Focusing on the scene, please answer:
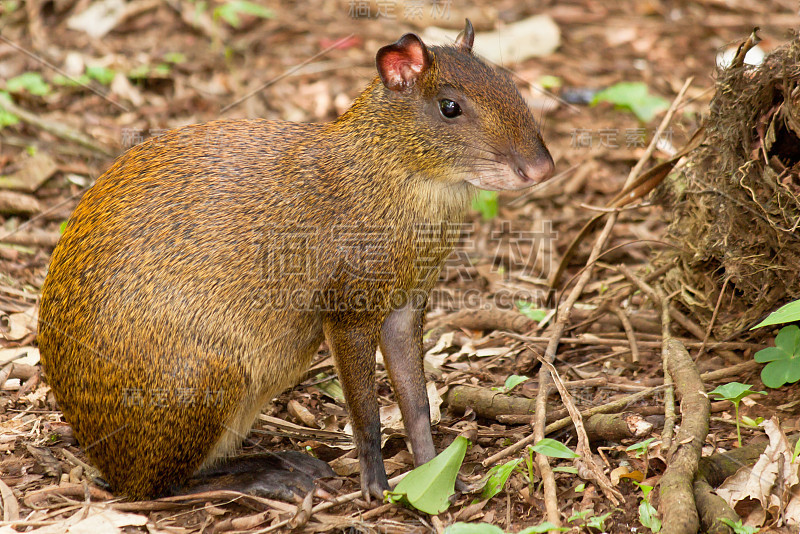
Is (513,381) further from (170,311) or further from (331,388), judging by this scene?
(170,311)

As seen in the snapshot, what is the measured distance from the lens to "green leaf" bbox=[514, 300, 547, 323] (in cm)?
554

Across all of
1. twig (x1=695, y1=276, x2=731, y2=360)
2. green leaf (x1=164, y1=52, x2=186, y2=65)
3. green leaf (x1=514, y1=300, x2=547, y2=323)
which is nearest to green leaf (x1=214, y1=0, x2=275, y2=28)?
green leaf (x1=164, y1=52, x2=186, y2=65)

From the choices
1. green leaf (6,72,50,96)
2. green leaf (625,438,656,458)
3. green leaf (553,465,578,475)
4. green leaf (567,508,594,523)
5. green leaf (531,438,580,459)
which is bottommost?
green leaf (567,508,594,523)

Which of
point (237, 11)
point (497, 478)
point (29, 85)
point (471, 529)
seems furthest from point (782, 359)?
point (237, 11)

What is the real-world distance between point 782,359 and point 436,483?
180cm

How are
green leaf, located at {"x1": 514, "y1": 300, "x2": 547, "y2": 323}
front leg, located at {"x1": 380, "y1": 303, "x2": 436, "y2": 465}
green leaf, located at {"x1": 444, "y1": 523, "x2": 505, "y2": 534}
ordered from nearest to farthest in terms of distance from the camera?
green leaf, located at {"x1": 444, "y1": 523, "x2": 505, "y2": 534} → front leg, located at {"x1": 380, "y1": 303, "x2": 436, "y2": 465} → green leaf, located at {"x1": 514, "y1": 300, "x2": 547, "y2": 323}

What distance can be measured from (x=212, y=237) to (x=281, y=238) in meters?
0.33

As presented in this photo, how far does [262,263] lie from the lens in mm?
4047

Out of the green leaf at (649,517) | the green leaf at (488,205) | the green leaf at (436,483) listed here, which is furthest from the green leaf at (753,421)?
the green leaf at (488,205)

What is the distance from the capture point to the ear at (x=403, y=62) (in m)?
3.94

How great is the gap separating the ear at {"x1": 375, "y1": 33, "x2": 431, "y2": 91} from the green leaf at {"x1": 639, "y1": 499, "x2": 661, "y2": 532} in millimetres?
2209

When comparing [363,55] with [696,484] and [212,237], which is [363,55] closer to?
[212,237]

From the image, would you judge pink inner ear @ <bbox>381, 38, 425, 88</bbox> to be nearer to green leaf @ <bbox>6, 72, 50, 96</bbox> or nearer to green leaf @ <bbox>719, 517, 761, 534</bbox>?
green leaf @ <bbox>719, 517, 761, 534</bbox>

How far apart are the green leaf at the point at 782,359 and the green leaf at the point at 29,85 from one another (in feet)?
21.3
